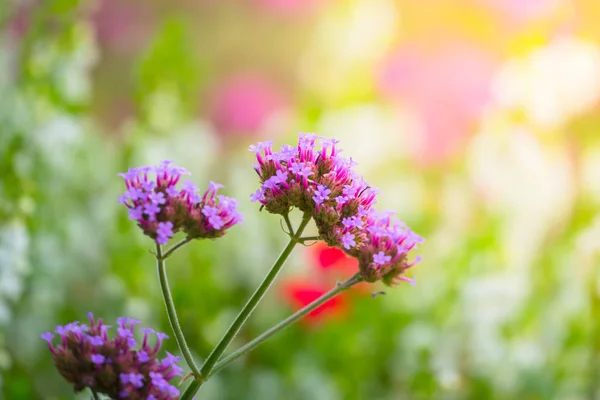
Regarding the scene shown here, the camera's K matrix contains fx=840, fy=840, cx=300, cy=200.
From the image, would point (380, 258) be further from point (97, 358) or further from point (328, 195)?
point (97, 358)

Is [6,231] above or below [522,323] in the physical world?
below

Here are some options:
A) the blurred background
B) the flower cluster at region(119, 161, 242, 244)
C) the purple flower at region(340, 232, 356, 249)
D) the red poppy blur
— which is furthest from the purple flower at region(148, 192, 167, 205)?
the red poppy blur

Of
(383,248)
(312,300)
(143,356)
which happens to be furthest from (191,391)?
(312,300)

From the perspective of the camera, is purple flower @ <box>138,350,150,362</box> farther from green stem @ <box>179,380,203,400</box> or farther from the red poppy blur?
the red poppy blur

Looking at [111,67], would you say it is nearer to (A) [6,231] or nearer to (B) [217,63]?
(B) [217,63]

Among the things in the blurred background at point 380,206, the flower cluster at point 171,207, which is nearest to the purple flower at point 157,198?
the flower cluster at point 171,207

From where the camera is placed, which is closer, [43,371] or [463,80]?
[43,371]

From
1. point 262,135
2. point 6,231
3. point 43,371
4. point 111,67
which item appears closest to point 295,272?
point 262,135
